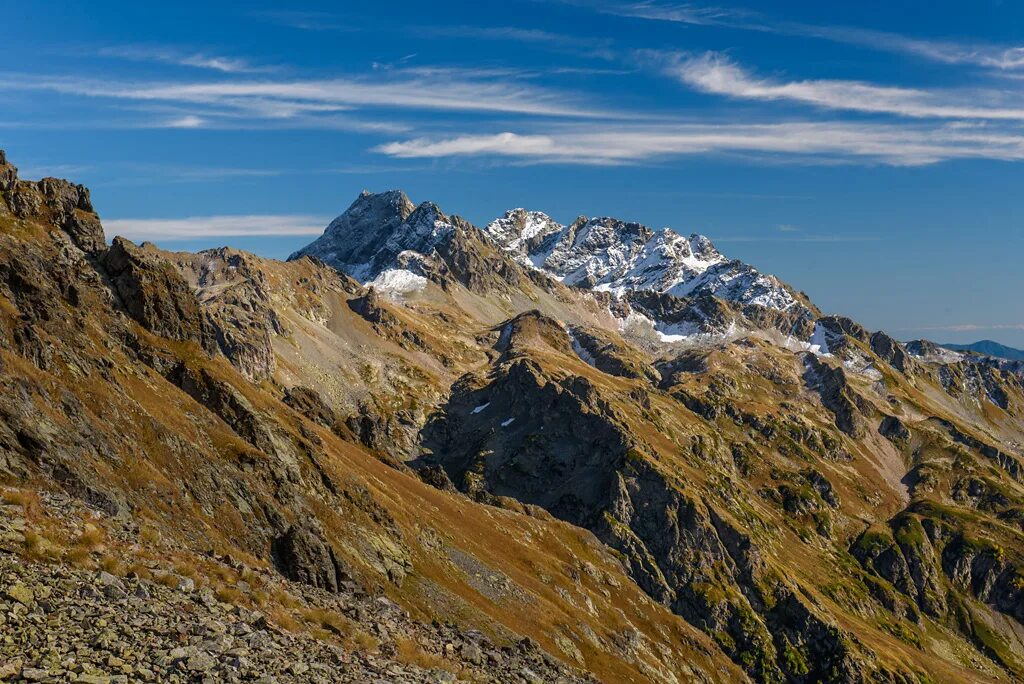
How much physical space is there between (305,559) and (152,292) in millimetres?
42610

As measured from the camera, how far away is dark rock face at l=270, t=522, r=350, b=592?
62719mm

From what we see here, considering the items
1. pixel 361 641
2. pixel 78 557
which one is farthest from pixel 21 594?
pixel 361 641

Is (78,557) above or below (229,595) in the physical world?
above

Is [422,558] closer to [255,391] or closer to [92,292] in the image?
[255,391]

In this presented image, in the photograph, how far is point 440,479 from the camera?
155 m

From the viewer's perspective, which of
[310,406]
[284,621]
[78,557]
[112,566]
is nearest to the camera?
[78,557]

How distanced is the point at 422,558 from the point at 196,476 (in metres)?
35.7

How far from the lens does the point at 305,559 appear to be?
64188 mm

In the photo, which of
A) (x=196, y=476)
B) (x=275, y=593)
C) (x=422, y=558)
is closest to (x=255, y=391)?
(x=422, y=558)

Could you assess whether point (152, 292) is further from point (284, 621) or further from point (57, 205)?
point (284, 621)

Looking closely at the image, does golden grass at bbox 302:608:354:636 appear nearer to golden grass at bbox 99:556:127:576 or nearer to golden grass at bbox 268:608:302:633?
golden grass at bbox 268:608:302:633

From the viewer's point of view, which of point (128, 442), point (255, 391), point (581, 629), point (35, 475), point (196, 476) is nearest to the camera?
point (35, 475)

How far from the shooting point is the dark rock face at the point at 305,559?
62.7 metres

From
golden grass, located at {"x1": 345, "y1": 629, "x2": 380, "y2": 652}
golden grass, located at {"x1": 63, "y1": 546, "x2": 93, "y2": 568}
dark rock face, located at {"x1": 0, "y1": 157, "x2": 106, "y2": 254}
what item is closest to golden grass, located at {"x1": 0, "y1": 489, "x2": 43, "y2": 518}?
golden grass, located at {"x1": 63, "y1": 546, "x2": 93, "y2": 568}
